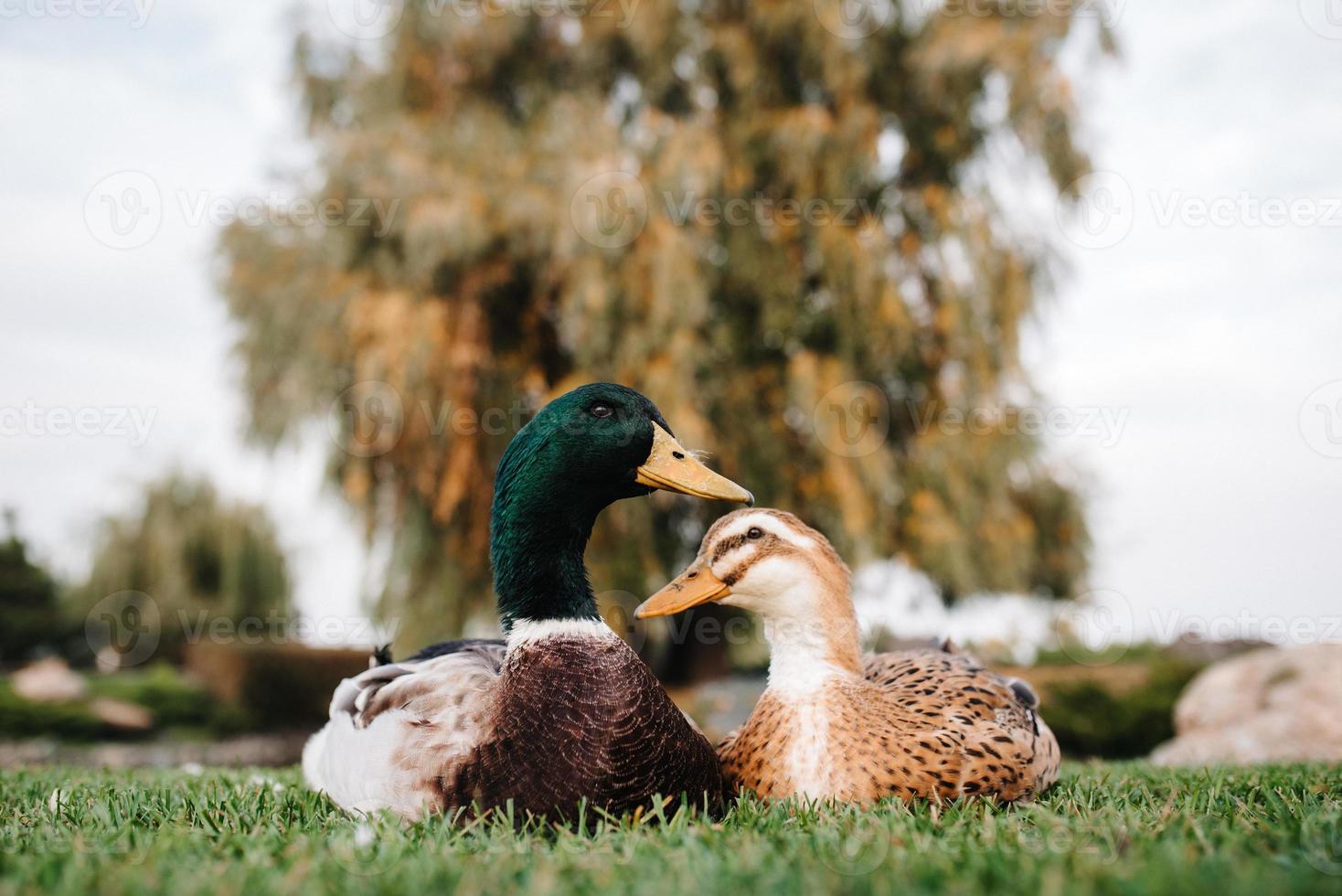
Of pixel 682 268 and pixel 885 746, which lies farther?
pixel 682 268

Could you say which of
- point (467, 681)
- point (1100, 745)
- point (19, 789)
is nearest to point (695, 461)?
point (467, 681)

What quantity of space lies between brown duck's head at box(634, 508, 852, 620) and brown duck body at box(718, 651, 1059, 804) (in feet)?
0.93

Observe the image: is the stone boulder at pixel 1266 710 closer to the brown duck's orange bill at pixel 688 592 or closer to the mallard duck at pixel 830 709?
the mallard duck at pixel 830 709

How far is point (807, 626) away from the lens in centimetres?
345

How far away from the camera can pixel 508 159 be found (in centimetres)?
1134

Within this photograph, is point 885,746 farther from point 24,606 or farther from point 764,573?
point 24,606

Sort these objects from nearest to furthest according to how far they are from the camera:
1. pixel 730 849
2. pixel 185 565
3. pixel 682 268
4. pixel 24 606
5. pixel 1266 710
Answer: pixel 730 849
pixel 1266 710
pixel 682 268
pixel 185 565
pixel 24 606

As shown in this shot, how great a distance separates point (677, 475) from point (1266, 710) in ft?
23.3

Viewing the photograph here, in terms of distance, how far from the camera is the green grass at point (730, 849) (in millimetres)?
1895

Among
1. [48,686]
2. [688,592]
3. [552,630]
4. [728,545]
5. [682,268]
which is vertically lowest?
[48,686]

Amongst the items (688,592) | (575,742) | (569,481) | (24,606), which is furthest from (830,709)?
(24,606)

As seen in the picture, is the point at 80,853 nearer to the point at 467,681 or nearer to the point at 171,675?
the point at 467,681

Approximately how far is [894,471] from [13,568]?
22023mm

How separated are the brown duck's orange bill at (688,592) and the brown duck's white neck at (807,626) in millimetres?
80
